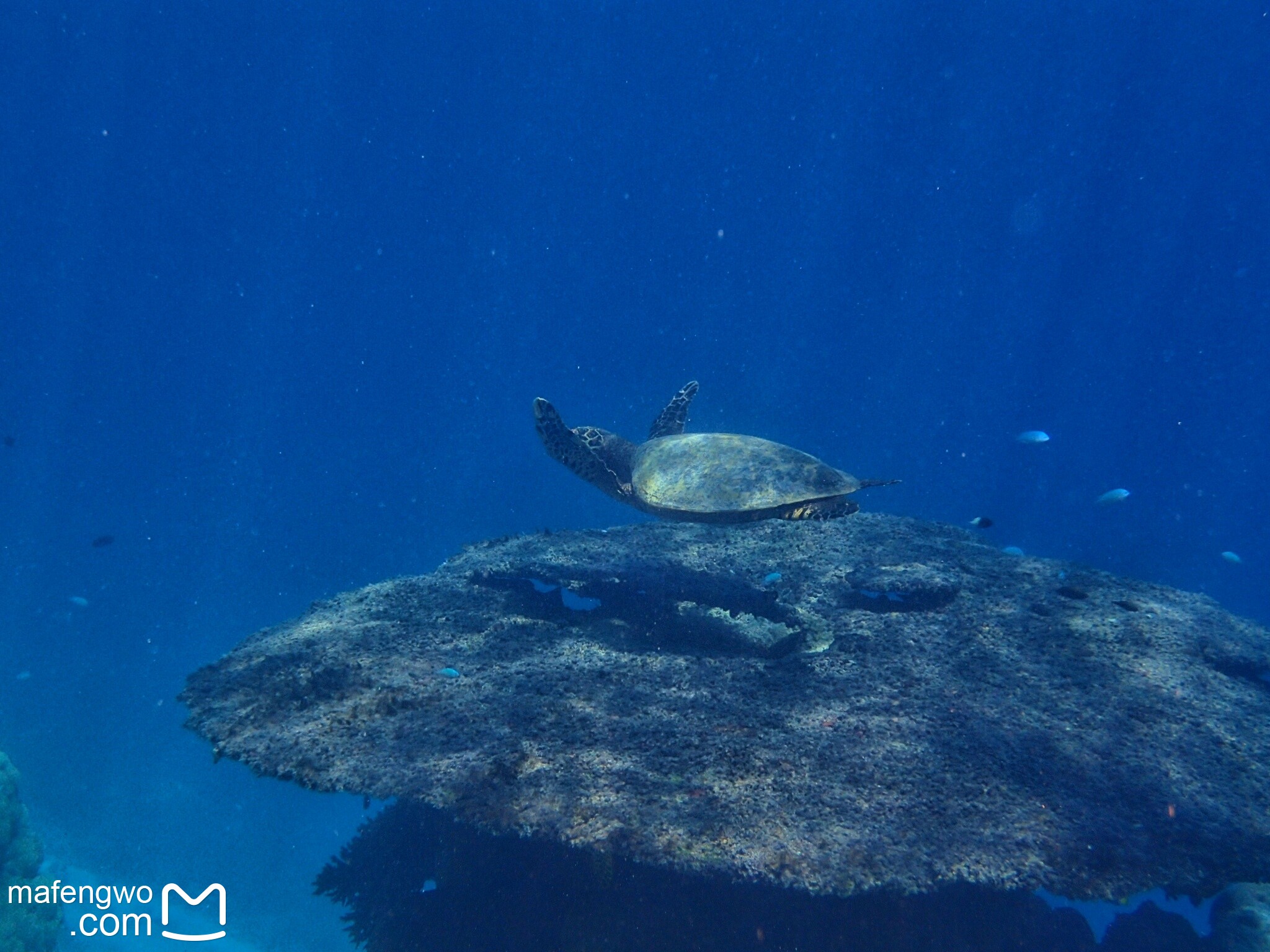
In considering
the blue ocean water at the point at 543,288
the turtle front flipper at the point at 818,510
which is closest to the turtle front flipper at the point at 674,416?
the turtle front flipper at the point at 818,510

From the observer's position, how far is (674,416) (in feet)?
34.9

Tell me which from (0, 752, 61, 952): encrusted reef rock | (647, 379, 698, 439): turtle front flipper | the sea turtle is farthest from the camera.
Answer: (647, 379, 698, 439): turtle front flipper

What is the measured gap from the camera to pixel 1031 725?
3723 millimetres

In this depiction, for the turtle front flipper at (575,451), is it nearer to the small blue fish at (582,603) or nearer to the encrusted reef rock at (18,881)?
the small blue fish at (582,603)

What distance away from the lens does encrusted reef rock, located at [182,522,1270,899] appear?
112 inches

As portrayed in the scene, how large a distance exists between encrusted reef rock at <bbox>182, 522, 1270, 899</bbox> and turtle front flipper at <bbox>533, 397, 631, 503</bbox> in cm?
219

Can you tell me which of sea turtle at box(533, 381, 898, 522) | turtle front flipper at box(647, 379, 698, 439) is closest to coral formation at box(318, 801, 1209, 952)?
sea turtle at box(533, 381, 898, 522)

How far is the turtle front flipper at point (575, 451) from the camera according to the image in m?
7.52

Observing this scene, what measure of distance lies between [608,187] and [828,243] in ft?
66.7

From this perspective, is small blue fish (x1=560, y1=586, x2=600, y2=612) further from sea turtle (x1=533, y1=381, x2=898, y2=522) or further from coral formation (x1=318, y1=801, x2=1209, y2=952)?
coral formation (x1=318, y1=801, x2=1209, y2=952)

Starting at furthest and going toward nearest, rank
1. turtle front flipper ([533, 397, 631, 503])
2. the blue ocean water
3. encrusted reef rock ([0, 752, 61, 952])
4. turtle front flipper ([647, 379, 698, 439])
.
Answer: the blue ocean water, turtle front flipper ([647, 379, 698, 439]), encrusted reef rock ([0, 752, 61, 952]), turtle front flipper ([533, 397, 631, 503])

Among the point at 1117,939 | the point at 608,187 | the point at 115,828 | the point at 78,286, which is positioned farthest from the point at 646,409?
the point at 78,286

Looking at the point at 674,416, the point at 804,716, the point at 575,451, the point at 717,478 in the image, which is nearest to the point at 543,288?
the point at 674,416

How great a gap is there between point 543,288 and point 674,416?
45.2 m
